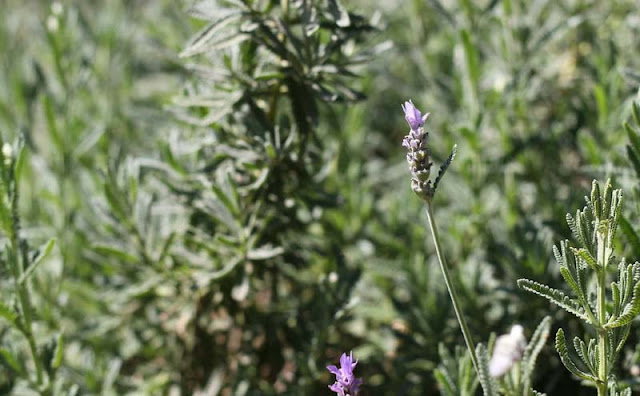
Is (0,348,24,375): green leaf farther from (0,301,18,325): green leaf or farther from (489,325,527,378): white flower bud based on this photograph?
(489,325,527,378): white flower bud

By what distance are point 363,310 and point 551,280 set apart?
54 centimetres

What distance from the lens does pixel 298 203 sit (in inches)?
74.5

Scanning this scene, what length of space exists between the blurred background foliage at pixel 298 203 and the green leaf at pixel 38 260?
0.60 ft

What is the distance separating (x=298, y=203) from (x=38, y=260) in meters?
0.69

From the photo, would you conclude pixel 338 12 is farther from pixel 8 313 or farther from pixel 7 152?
pixel 8 313

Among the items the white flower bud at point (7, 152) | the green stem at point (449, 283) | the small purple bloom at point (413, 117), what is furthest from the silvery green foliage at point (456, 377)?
the white flower bud at point (7, 152)

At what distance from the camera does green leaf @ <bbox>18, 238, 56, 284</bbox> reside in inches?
57.5

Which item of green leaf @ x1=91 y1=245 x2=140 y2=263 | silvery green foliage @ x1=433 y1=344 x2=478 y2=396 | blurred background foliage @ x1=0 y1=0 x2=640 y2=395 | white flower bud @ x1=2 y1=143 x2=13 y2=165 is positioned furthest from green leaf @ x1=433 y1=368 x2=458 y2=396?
white flower bud @ x1=2 y1=143 x2=13 y2=165

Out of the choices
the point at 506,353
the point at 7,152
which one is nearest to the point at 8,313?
the point at 7,152

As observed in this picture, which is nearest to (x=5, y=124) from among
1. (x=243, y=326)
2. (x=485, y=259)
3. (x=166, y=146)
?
(x=166, y=146)

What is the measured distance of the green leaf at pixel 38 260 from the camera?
1.46 m

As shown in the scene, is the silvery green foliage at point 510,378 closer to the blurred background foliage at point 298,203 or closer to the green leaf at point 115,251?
the blurred background foliage at point 298,203

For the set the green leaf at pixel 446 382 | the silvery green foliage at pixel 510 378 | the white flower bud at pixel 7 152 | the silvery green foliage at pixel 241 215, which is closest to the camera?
the silvery green foliage at pixel 510 378

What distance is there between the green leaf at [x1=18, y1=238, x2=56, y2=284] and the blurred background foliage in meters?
0.18
